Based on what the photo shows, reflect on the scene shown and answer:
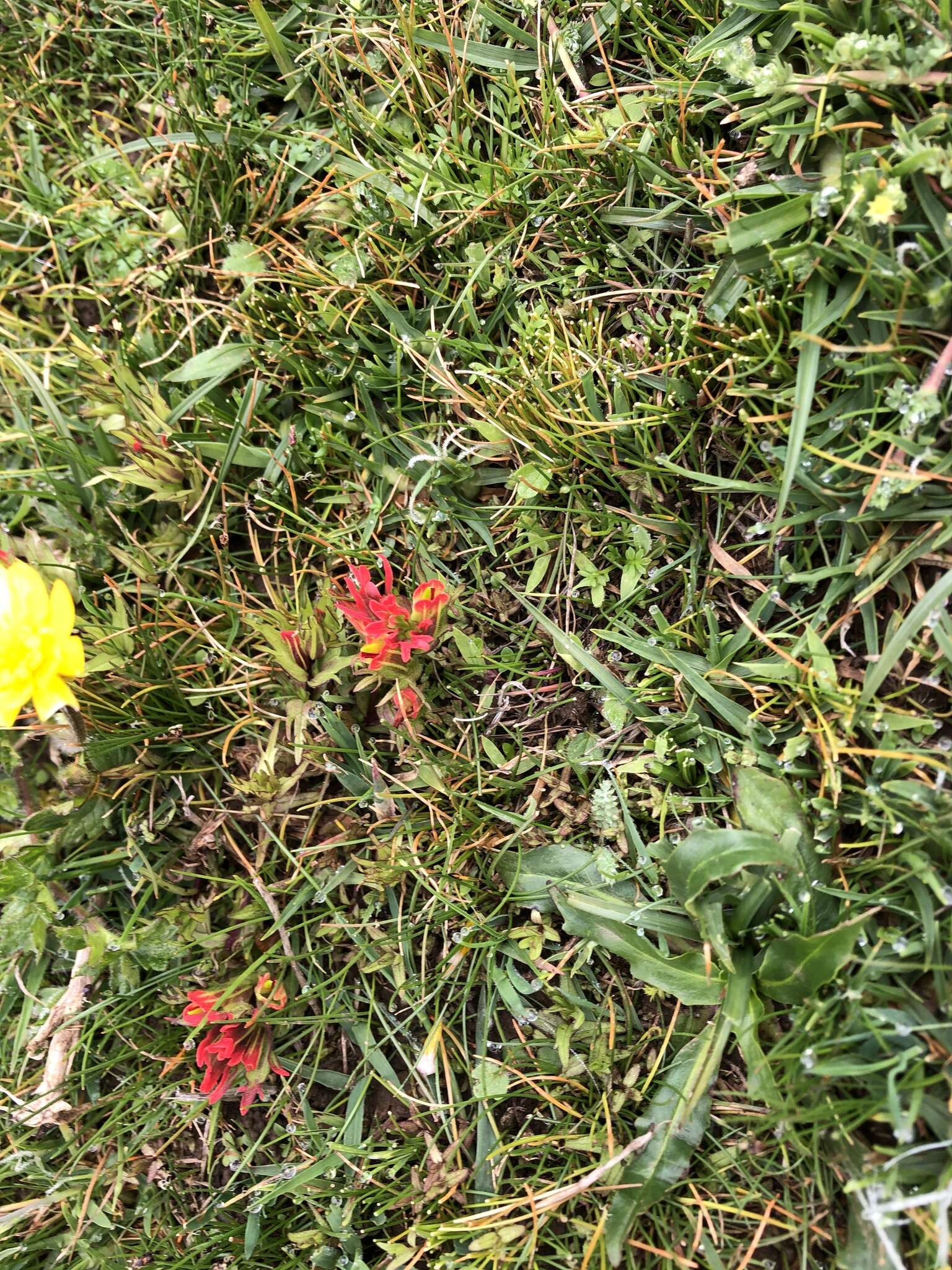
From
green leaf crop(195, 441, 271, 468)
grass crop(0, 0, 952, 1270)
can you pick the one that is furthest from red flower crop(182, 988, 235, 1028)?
green leaf crop(195, 441, 271, 468)

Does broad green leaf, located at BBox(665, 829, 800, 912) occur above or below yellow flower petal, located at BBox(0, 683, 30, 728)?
below

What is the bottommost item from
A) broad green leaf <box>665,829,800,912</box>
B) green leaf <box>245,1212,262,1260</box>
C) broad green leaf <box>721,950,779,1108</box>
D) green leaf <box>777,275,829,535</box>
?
green leaf <box>245,1212,262,1260</box>

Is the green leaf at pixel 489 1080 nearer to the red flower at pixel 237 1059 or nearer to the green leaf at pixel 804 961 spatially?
the red flower at pixel 237 1059

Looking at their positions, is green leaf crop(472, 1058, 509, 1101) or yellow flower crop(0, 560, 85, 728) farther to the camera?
green leaf crop(472, 1058, 509, 1101)

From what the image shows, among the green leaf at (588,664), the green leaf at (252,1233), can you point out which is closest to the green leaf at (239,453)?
the green leaf at (588,664)

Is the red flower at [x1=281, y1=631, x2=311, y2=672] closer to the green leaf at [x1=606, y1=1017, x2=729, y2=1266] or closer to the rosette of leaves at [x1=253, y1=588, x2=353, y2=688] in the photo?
the rosette of leaves at [x1=253, y1=588, x2=353, y2=688]

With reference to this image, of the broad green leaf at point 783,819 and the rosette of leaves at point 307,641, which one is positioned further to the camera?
the rosette of leaves at point 307,641
